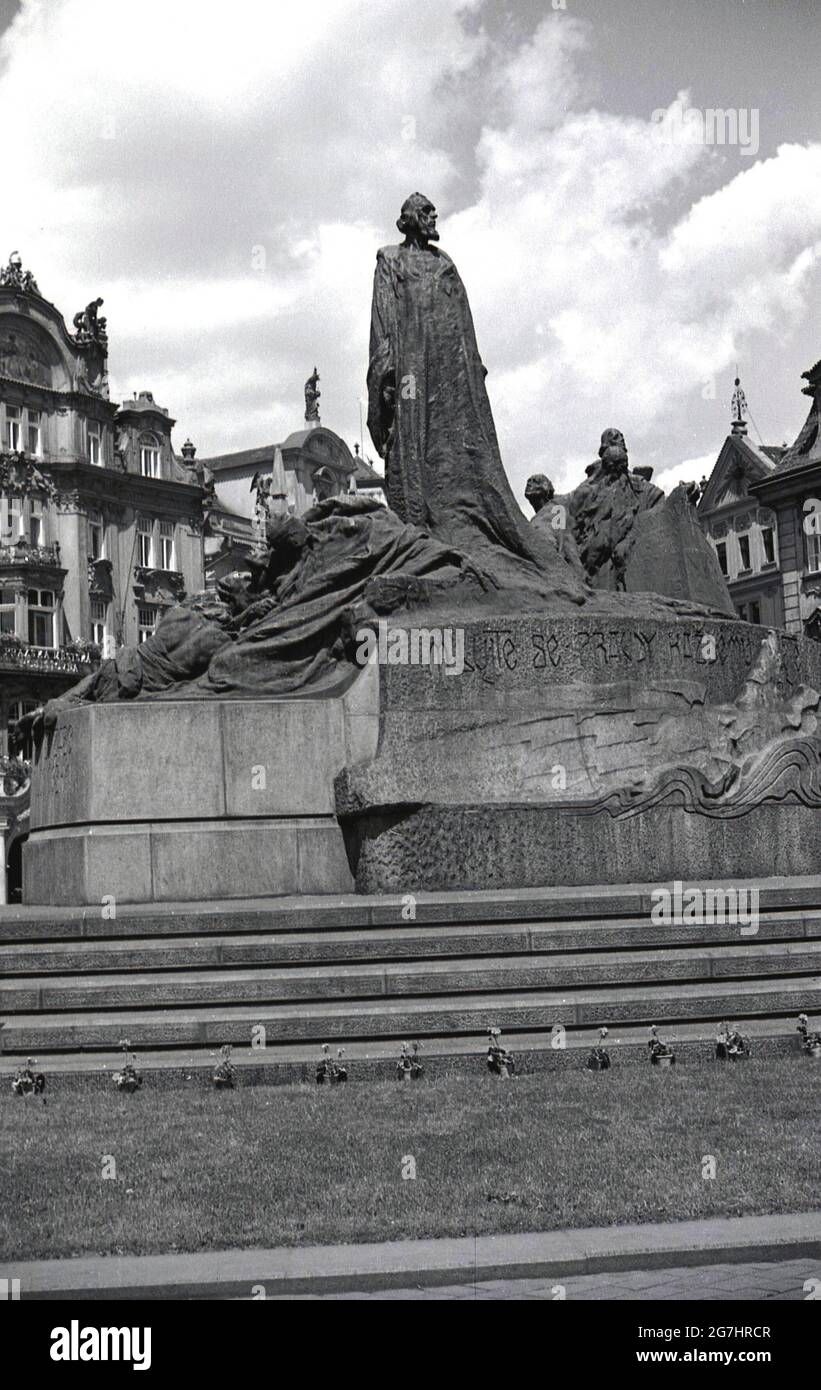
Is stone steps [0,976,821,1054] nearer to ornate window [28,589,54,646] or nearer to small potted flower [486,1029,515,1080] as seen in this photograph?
small potted flower [486,1029,515,1080]

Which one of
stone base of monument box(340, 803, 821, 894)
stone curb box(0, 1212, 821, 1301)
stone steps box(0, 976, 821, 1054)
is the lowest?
stone curb box(0, 1212, 821, 1301)

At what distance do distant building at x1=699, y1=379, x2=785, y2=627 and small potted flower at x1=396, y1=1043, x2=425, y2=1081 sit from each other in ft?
167

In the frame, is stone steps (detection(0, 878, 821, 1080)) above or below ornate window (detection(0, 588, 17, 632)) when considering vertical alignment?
below

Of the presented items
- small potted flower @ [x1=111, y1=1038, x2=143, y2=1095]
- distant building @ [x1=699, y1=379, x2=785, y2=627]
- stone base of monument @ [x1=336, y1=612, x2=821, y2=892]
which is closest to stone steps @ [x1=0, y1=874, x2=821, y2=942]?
stone base of monument @ [x1=336, y1=612, x2=821, y2=892]

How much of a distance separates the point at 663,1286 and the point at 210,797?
9.49m

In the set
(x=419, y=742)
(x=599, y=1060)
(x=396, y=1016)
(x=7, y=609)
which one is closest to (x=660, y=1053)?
(x=599, y=1060)

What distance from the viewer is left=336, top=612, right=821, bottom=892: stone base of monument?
48.2 feet

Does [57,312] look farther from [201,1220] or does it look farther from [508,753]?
[201,1220]

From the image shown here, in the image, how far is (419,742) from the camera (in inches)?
602

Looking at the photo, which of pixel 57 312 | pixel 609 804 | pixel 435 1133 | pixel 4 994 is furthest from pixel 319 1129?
pixel 57 312

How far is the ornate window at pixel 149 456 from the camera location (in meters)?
80.4

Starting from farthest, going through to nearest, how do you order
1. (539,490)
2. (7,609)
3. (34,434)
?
1. (34,434)
2. (7,609)
3. (539,490)

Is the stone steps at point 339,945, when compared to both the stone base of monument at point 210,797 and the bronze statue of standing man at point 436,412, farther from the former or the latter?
the bronze statue of standing man at point 436,412

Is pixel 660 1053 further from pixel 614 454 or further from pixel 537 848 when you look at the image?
pixel 614 454
